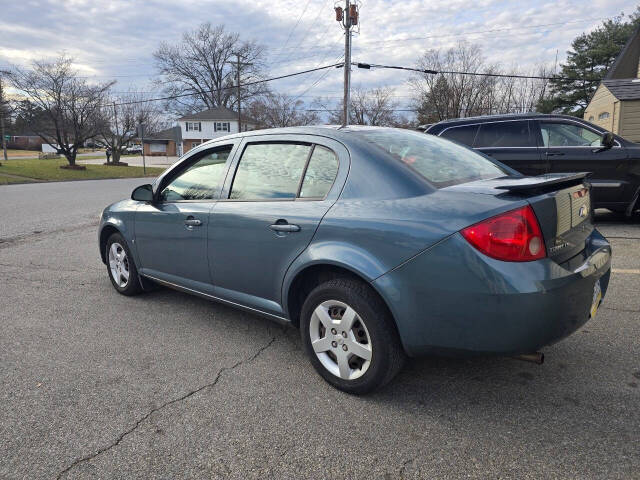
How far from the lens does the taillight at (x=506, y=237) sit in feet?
7.25

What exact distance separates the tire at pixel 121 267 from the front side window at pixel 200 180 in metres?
0.85

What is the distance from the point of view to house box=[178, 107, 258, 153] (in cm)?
6375

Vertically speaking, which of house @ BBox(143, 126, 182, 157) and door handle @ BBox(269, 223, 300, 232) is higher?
house @ BBox(143, 126, 182, 157)

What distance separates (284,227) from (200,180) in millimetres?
1231

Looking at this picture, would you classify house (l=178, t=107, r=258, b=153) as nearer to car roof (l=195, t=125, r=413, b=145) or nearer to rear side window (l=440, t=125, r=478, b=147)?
rear side window (l=440, t=125, r=478, b=147)

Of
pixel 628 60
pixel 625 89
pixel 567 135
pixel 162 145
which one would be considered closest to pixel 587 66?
pixel 628 60

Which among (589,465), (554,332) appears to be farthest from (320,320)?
(589,465)

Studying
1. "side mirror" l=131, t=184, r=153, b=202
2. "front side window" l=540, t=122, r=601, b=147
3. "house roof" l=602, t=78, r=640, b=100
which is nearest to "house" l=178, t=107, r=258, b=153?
"house roof" l=602, t=78, r=640, b=100

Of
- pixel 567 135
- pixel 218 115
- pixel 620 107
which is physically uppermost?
pixel 218 115

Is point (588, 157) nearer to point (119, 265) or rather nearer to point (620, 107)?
point (119, 265)

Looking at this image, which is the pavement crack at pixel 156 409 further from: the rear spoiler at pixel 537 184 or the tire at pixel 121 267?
the rear spoiler at pixel 537 184

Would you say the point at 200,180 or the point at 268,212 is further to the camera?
the point at 200,180

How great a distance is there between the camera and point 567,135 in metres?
7.74

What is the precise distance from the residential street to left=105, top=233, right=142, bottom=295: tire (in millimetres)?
554
